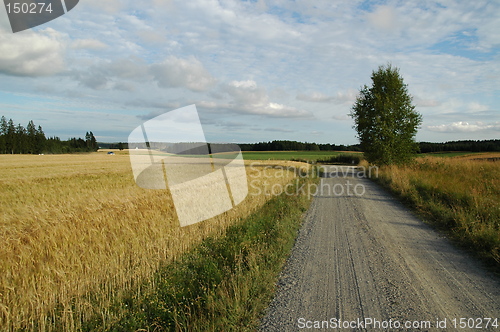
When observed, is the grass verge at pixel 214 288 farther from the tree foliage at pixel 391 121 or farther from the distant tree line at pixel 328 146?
the tree foliage at pixel 391 121

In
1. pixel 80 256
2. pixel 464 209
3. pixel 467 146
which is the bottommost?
pixel 80 256

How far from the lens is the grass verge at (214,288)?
3.48 meters

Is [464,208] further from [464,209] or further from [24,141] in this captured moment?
Result: [24,141]

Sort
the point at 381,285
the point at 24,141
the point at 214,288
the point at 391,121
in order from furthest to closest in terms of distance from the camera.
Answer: the point at 24,141
the point at 391,121
the point at 381,285
the point at 214,288

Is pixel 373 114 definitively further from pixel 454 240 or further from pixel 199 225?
pixel 199 225

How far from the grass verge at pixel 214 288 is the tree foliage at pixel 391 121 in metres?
20.9

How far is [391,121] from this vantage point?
24109 millimetres

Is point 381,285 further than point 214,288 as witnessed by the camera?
Yes

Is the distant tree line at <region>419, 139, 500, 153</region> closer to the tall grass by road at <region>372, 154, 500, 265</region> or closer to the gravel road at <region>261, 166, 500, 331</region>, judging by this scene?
the tall grass by road at <region>372, 154, 500, 265</region>

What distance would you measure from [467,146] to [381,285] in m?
72.6

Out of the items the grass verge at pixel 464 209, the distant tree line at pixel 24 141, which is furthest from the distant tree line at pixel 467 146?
the distant tree line at pixel 24 141

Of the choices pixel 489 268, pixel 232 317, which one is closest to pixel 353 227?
pixel 489 268

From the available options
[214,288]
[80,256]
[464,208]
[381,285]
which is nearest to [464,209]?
[464,208]

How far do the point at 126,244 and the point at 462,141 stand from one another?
85.4m
